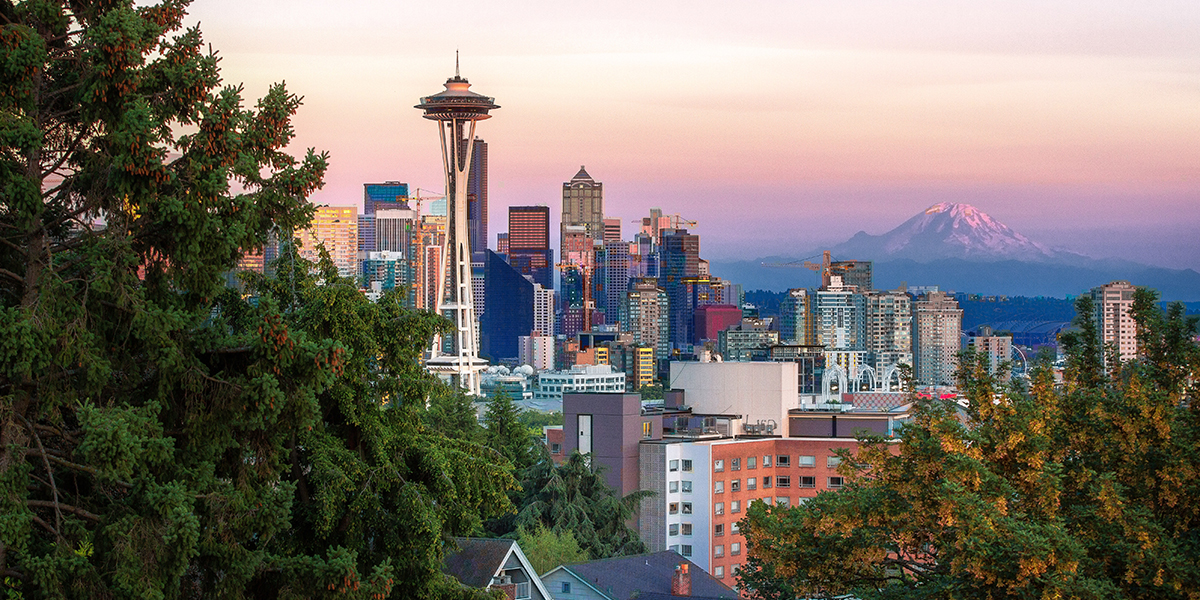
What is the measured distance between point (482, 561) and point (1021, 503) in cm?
1667

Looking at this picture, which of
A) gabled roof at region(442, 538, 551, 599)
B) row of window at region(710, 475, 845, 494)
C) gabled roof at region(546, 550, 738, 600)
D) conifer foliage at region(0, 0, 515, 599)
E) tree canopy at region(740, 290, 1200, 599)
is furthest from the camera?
row of window at region(710, 475, 845, 494)

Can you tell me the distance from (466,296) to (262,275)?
136097 mm

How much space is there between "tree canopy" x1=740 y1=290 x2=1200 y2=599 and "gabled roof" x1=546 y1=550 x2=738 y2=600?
2057 cm

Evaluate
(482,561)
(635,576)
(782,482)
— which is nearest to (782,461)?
(782,482)

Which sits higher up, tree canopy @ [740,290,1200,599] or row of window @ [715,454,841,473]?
tree canopy @ [740,290,1200,599]

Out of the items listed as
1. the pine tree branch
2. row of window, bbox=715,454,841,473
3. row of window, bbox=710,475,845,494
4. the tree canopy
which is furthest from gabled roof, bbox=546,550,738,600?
row of window, bbox=715,454,841,473

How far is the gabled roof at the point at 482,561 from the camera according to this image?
115ft

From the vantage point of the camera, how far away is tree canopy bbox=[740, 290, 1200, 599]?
1991 centimetres

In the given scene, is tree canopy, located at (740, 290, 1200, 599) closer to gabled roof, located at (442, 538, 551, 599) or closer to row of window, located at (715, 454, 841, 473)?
gabled roof, located at (442, 538, 551, 599)

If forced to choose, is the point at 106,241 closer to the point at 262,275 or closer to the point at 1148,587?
the point at 262,275

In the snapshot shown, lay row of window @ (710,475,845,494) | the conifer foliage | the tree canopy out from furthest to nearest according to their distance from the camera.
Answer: row of window @ (710,475,845,494) < the tree canopy < the conifer foliage

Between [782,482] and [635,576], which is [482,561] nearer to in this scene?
[635,576]

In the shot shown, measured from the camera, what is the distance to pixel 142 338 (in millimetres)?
18344

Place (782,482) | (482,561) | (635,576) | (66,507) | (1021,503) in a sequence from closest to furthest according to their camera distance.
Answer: (66,507)
(1021,503)
(482,561)
(635,576)
(782,482)
